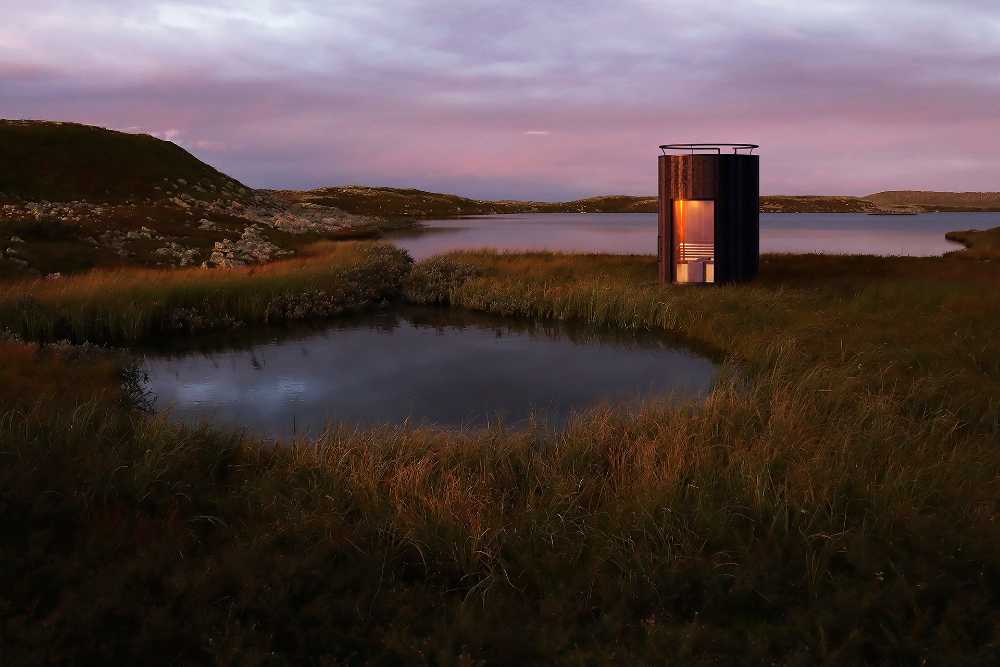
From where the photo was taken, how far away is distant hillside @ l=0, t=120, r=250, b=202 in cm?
4388

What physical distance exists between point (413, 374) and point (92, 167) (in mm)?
43521

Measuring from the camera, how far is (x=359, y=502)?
6.34m

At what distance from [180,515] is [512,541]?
2.75m

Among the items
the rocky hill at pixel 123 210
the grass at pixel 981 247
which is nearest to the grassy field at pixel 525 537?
the rocky hill at pixel 123 210

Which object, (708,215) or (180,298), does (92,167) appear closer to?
(180,298)

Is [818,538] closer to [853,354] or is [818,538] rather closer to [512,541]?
[512,541]

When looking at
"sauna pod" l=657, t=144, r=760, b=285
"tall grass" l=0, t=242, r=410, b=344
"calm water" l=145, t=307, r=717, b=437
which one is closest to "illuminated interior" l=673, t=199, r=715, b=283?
"sauna pod" l=657, t=144, r=760, b=285

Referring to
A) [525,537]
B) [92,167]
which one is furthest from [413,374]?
[92,167]

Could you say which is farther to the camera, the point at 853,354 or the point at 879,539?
the point at 853,354

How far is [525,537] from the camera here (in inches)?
228

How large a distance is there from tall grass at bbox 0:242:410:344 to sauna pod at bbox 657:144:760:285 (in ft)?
30.1

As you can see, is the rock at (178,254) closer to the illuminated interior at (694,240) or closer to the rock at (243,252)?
the rock at (243,252)

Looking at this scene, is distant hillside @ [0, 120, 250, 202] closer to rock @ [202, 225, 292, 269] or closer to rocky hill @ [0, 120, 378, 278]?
rocky hill @ [0, 120, 378, 278]

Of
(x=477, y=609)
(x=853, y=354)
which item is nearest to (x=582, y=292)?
(x=853, y=354)
